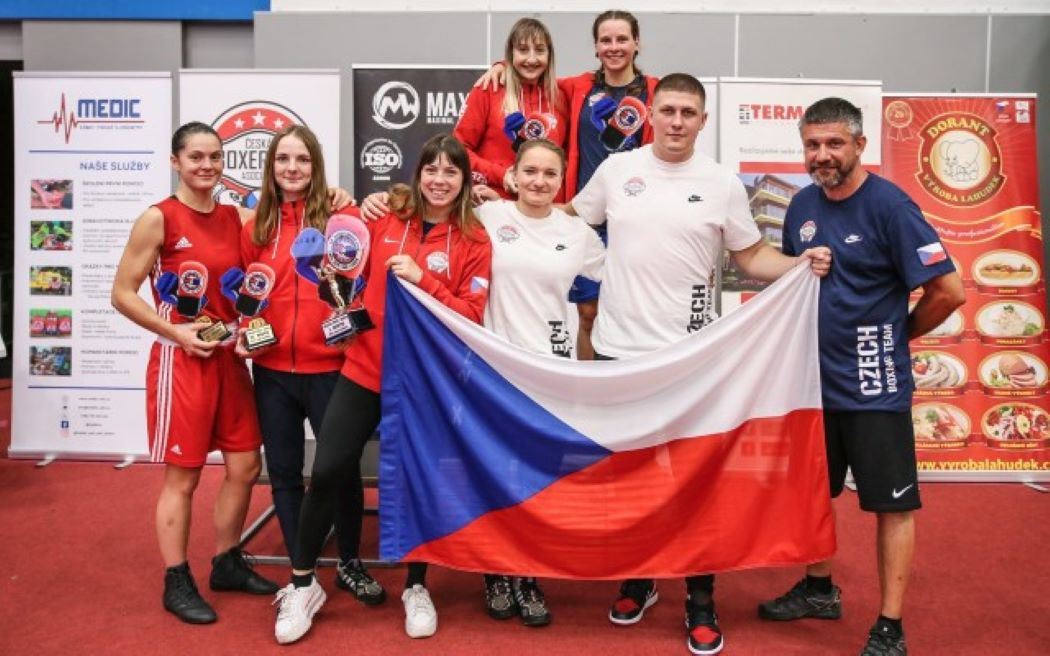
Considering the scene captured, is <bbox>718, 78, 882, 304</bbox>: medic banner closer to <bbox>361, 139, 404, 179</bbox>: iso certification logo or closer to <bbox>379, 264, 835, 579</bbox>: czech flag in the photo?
<bbox>361, 139, 404, 179</bbox>: iso certification logo

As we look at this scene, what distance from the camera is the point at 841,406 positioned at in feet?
8.46

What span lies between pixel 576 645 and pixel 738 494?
697 millimetres

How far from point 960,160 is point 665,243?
2.95 meters

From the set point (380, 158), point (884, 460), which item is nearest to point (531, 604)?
point (884, 460)

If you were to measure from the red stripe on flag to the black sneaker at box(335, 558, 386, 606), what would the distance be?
0.51 metres

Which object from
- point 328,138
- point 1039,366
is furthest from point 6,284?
point 1039,366

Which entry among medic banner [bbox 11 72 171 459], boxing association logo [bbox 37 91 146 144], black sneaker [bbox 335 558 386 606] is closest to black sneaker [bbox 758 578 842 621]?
black sneaker [bbox 335 558 386 606]

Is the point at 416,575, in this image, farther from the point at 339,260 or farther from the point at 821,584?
the point at 821,584

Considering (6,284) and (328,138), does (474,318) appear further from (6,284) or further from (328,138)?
(6,284)

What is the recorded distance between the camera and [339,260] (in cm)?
265

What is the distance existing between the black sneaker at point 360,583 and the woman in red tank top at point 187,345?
46 centimetres

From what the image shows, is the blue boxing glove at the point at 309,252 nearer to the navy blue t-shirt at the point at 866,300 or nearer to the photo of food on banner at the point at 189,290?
the photo of food on banner at the point at 189,290

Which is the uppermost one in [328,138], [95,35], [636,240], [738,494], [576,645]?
[95,35]

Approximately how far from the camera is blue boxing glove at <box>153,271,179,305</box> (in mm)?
2756
